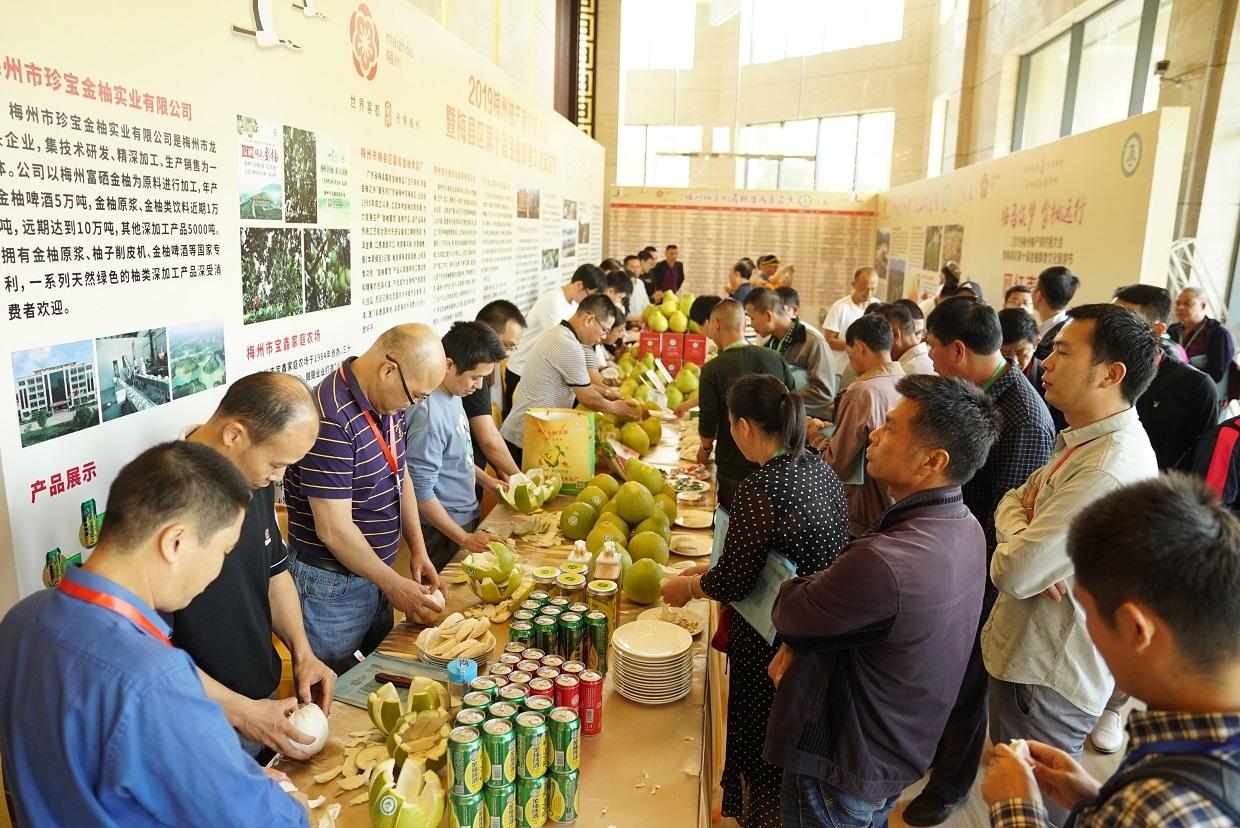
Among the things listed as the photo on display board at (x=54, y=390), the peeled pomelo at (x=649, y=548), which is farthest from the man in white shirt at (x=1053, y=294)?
the photo on display board at (x=54, y=390)

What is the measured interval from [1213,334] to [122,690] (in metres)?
6.91

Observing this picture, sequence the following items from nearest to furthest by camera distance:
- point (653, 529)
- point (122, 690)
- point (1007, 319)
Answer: point (122, 690)
point (653, 529)
point (1007, 319)

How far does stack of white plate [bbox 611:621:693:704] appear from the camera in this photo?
2.18 meters

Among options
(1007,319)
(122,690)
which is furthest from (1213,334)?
(122,690)

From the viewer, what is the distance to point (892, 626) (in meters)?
1.85

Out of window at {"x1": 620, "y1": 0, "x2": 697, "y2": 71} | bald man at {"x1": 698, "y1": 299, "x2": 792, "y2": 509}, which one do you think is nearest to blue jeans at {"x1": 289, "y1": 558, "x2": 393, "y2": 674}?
bald man at {"x1": 698, "y1": 299, "x2": 792, "y2": 509}

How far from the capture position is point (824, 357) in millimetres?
5438

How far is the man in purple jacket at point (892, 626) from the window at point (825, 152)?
15.5m

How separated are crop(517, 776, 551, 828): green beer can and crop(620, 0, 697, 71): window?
19694 millimetres

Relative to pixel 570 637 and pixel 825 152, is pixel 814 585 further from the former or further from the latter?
pixel 825 152

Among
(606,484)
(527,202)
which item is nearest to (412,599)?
(606,484)

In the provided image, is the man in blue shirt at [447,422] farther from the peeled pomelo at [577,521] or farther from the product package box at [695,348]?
the product package box at [695,348]

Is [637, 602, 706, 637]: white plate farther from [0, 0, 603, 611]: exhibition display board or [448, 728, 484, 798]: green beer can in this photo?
[0, 0, 603, 611]: exhibition display board

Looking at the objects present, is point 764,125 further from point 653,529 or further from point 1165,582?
A: point 1165,582
